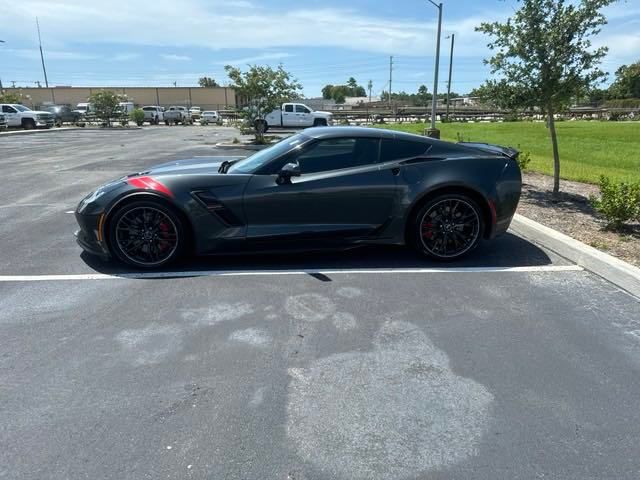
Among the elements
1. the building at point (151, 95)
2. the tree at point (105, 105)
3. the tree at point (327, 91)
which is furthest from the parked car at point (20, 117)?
the tree at point (327, 91)

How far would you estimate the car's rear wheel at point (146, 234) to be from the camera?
4629 millimetres

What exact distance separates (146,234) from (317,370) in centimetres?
253

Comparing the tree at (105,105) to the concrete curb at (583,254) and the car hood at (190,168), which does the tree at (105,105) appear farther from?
the concrete curb at (583,254)

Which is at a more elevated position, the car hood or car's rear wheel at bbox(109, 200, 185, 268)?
the car hood

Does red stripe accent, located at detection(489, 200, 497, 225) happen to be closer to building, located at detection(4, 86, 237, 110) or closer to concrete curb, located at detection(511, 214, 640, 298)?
concrete curb, located at detection(511, 214, 640, 298)

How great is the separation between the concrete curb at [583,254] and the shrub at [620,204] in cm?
69

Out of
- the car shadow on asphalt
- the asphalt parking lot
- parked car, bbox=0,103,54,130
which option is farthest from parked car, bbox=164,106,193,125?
the asphalt parking lot

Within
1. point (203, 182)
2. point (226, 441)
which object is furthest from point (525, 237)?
point (226, 441)

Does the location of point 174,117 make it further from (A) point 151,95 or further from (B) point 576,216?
(B) point 576,216

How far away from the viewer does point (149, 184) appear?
4645 mm

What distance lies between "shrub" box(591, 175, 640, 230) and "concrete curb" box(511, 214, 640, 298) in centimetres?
69

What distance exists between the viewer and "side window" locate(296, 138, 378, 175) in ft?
16.0

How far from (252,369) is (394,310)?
1.37 metres

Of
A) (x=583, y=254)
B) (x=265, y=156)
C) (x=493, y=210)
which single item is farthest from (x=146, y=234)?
(x=583, y=254)
